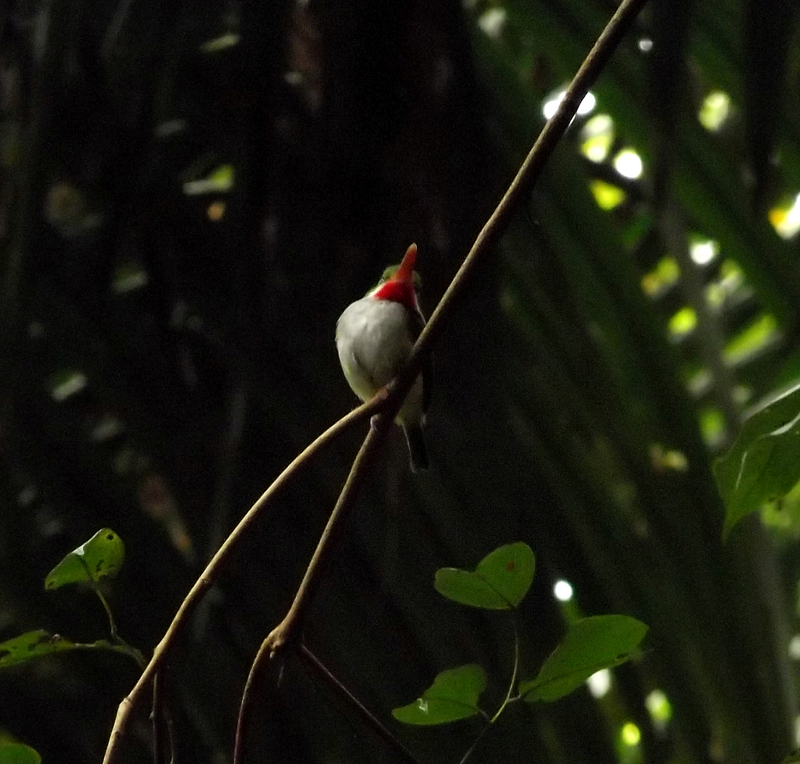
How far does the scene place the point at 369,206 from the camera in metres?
1.67

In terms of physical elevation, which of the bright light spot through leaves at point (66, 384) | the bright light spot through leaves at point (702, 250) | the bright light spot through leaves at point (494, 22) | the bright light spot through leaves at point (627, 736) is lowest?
the bright light spot through leaves at point (627, 736)

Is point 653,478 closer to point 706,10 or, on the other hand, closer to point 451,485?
point 451,485

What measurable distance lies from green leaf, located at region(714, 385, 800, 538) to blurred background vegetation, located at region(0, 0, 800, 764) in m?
0.58

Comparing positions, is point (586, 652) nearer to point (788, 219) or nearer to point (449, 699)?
point (449, 699)

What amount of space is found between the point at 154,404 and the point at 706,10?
3.05 ft

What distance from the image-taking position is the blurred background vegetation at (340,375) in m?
1.59

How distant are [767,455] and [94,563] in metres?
0.56

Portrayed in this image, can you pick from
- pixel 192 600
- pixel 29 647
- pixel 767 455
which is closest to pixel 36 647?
pixel 29 647

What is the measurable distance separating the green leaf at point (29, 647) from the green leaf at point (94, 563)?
4 centimetres

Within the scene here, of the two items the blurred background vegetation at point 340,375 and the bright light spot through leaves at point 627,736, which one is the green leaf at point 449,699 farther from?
the bright light spot through leaves at point 627,736

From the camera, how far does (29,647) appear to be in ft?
3.44

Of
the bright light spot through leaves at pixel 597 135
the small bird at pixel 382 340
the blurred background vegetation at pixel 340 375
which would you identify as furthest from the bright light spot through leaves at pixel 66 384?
the bright light spot through leaves at pixel 597 135

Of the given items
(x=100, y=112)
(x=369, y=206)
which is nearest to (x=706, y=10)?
(x=369, y=206)

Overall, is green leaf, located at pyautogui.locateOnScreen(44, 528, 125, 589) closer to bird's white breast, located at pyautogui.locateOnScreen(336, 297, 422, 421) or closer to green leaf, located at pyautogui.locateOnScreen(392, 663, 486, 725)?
green leaf, located at pyautogui.locateOnScreen(392, 663, 486, 725)
